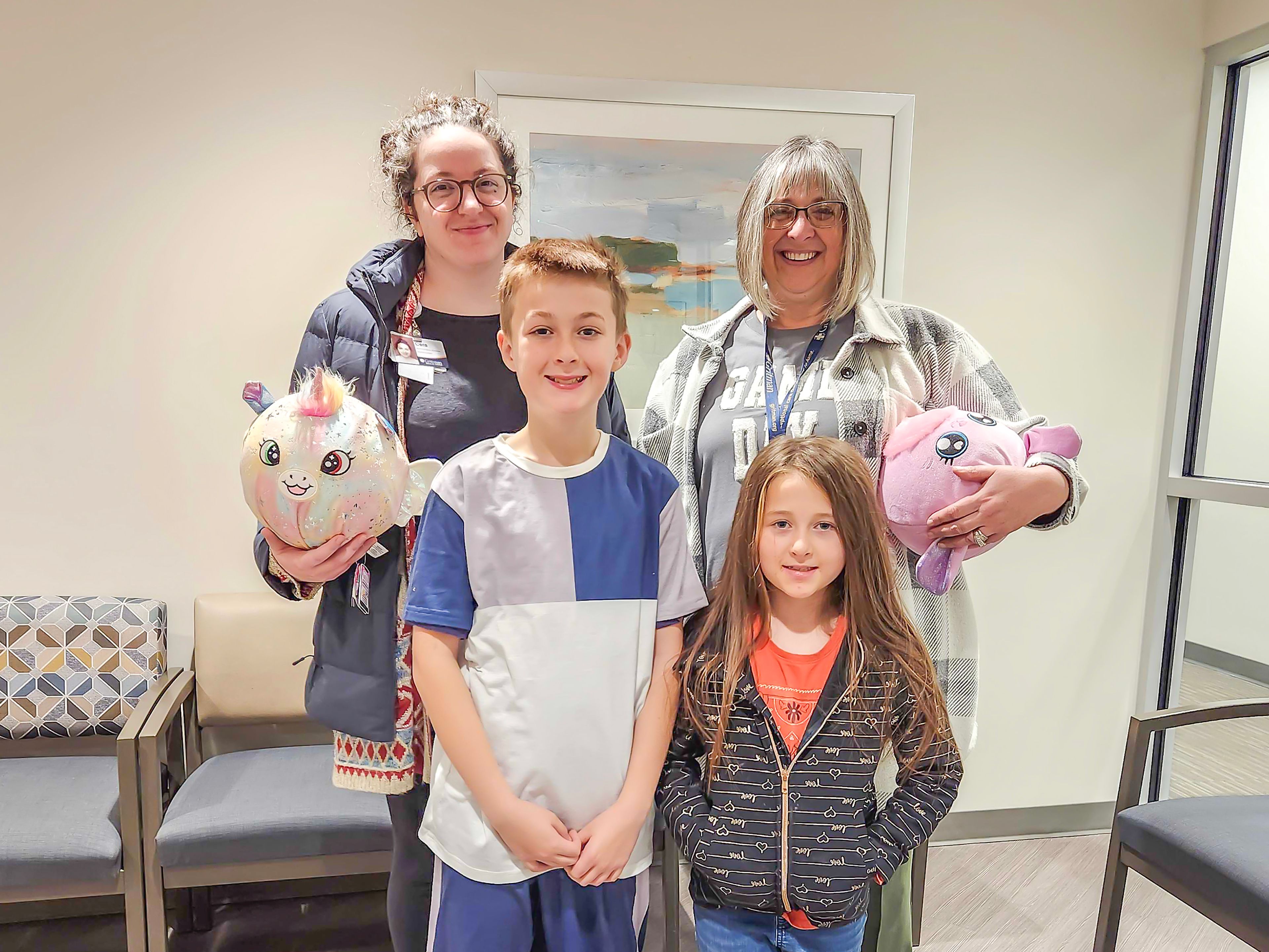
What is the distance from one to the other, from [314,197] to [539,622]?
1.65 meters

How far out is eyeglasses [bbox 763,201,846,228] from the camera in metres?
1.40

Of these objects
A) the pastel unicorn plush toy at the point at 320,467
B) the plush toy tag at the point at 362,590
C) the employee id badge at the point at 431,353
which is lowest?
the plush toy tag at the point at 362,590

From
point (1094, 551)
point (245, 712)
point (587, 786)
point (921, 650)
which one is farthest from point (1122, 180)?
point (245, 712)

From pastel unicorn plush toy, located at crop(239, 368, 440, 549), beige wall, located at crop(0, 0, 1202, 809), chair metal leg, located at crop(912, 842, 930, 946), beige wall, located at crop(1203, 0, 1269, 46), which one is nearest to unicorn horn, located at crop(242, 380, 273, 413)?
pastel unicorn plush toy, located at crop(239, 368, 440, 549)

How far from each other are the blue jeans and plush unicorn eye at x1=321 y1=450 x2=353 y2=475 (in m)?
0.90

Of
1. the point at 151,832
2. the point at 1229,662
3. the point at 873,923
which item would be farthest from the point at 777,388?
the point at 1229,662

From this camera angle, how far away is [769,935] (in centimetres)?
130

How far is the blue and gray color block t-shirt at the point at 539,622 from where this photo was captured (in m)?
1.17

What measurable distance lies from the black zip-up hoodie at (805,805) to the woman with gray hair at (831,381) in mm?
149

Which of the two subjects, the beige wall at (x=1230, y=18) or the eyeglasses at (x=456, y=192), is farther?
the beige wall at (x=1230, y=18)

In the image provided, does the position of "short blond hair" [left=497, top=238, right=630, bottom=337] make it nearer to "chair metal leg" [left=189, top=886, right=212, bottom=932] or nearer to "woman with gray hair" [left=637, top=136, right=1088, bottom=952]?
"woman with gray hair" [left=637, top=136, right=1088, bottom=952]

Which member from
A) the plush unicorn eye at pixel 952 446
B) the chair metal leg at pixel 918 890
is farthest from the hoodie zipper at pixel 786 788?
the chair metal leg at pixel 918 890

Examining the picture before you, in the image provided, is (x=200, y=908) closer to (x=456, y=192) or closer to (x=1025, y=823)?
(x=456, y=192)

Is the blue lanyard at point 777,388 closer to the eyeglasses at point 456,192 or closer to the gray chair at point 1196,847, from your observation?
the eyeglasses at point 456,192
